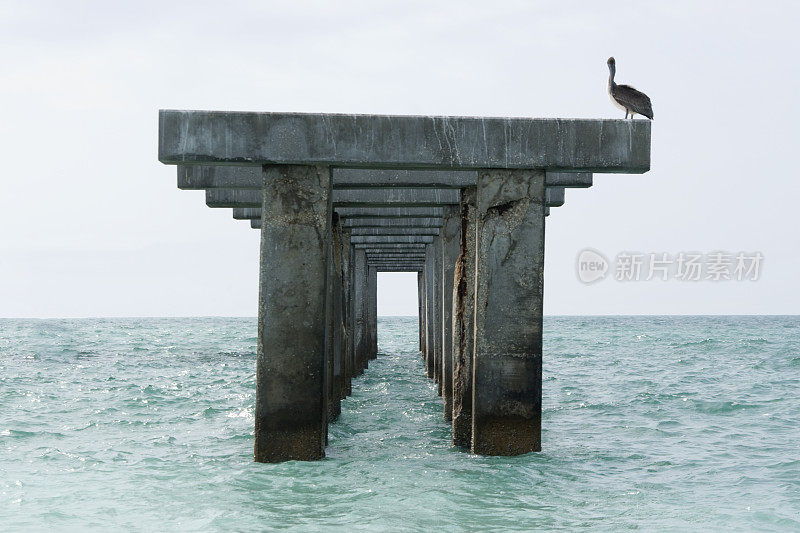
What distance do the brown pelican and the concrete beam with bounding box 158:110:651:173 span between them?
0.79 ft

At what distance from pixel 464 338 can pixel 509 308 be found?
163 centimetres

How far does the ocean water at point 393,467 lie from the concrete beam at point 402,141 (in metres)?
3.03

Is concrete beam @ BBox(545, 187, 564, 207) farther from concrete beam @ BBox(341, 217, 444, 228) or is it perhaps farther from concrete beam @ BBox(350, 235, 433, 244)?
concrete beam @ BBox(350, 235, 433, 244)

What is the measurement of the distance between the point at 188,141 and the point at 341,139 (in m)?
1.48

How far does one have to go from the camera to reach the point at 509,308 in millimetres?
8844

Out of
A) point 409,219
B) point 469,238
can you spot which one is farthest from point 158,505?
point 409,219

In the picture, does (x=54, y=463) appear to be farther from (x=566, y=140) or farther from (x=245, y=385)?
(x=245, y=385)

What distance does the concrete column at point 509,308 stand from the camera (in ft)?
29.0

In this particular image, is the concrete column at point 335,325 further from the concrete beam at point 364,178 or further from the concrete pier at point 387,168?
the concrete pier at point 387,168

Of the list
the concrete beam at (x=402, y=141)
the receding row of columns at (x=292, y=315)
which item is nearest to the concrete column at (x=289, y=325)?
the receding row of columns at (x=292, y=315)

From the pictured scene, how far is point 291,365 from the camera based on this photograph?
8516 mm

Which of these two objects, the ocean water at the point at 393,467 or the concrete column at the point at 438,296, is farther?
the concrete column at the point at 438,296

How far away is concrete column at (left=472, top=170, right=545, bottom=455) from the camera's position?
8.85m

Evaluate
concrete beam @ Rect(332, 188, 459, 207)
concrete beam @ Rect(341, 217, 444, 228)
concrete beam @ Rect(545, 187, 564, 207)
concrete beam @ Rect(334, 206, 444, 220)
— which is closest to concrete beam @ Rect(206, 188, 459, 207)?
concrete beam @ Rect(332, 188, 459, 207)
